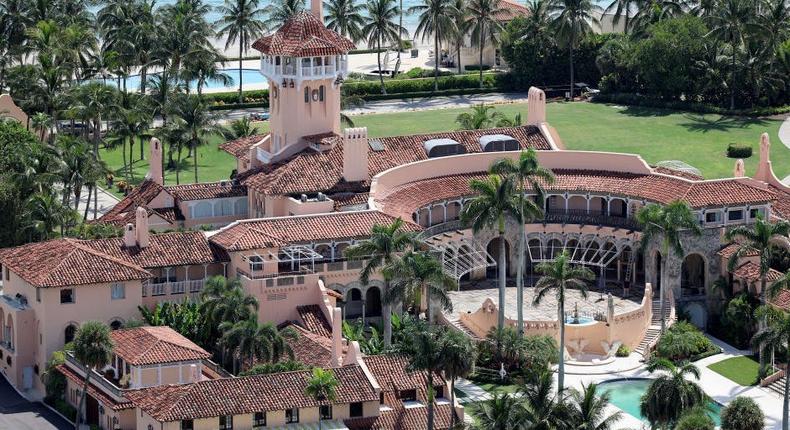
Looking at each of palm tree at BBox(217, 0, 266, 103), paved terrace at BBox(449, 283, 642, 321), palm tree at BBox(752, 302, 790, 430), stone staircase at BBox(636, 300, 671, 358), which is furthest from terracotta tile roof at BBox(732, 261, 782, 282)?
palm tree at BBox(217, 0, 266, 103)

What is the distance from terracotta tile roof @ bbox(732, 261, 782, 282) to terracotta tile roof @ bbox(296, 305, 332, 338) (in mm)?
25943

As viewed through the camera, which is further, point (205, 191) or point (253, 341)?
point (205, 191)

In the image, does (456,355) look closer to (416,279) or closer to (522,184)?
(416,279)

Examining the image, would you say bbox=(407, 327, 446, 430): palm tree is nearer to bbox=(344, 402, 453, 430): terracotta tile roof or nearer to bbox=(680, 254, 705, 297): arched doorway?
bbox=(344, 402, 453, 430): terracotta tile roof

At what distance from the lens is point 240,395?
11331 centimetres

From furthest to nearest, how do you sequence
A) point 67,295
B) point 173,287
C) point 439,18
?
1. point 439,18
2. point 173,287
3. point 67,295

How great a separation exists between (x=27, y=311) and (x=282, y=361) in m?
15.8

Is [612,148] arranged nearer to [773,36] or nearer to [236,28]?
[773,36]

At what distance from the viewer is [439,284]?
121750 mm

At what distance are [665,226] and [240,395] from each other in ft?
101

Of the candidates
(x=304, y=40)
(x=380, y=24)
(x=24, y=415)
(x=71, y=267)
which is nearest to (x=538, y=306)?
(x=304, y=40)

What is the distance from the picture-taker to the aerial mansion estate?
11681 centimetres

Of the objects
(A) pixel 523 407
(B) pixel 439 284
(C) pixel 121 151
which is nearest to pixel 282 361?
(B) pixel 439 284

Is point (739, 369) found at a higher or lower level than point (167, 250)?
lower
